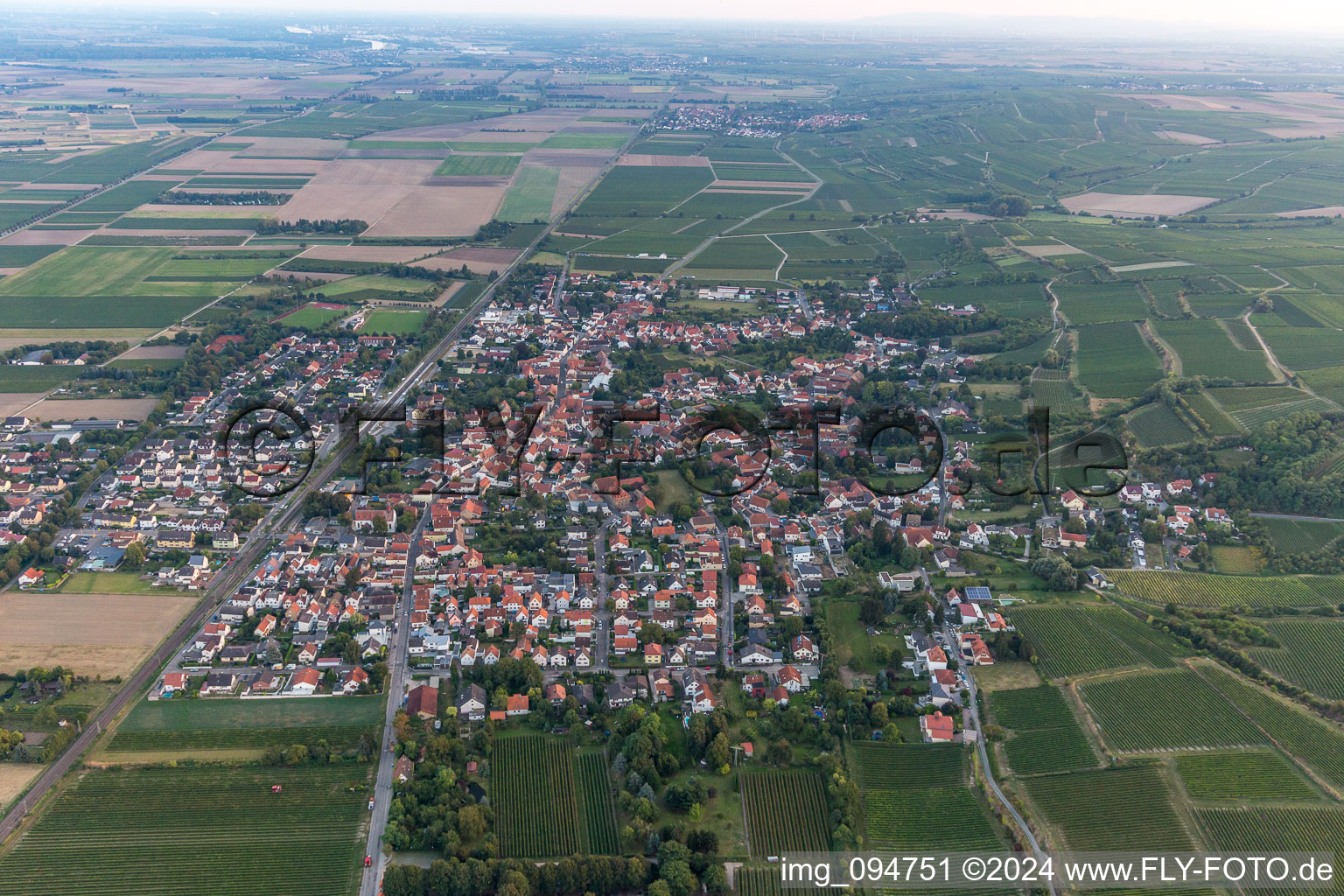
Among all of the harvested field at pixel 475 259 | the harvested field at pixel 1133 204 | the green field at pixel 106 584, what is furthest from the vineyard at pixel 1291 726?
the harvested field at pixel 1133 204

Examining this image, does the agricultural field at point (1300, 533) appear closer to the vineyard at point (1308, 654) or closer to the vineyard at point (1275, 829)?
the vineyard at point (1308, 654)

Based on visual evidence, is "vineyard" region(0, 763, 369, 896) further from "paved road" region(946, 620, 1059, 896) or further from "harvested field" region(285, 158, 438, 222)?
"harvested field" region(285, 158, 438, 222)

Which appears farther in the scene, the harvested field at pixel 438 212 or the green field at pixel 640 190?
the green field at pixel 640 190

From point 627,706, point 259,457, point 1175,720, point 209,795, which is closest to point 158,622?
point 209,795

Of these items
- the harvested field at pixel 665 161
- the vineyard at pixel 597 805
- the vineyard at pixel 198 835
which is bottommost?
the vineyard at pixel 198 835

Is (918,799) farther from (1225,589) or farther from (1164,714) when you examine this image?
(1225,589)

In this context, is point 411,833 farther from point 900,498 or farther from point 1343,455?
point 1343,455

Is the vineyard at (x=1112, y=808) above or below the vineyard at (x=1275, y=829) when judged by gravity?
below
